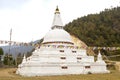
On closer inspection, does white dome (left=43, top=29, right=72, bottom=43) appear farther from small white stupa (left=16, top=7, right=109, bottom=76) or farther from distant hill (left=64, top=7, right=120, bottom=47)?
distant hill (left=64, top=7, right=120, bottom=47)

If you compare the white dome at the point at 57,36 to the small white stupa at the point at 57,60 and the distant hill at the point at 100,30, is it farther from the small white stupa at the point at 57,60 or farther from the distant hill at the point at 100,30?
the distant hill at the point at 100,30

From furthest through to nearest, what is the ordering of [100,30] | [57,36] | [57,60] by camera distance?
[100,30], [57,36], [57,60]

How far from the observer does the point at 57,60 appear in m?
36.3

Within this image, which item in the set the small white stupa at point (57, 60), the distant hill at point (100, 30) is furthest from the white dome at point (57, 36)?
the distant hill at point (100, 30)

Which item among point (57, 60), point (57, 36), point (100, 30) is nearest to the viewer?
point (57, 60)

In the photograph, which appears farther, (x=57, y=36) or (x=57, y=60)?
(x=57, y=36)

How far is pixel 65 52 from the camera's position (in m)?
37.9

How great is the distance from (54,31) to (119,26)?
5955 cm

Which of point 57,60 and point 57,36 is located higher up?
point 57,36

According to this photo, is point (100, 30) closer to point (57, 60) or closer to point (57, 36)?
point (57, 36)

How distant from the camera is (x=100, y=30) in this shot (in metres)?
91.3

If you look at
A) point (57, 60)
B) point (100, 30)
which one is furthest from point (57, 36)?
point (100, 30)

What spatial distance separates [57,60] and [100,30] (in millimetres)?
57097

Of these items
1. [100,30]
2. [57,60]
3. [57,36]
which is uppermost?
[100,30]
